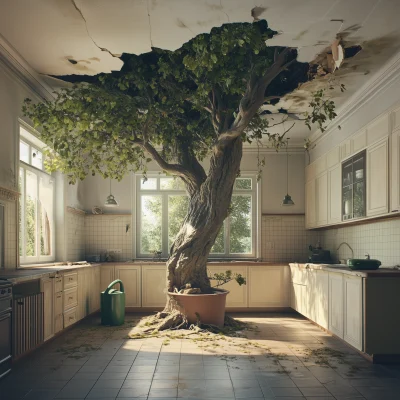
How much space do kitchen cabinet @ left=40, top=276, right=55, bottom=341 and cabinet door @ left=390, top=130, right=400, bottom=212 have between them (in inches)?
140

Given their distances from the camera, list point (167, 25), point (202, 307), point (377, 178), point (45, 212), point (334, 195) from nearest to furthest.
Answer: point (167, 25) → point (377, 178) → point (202, 307) → point (334, 195) → point (45, 212)

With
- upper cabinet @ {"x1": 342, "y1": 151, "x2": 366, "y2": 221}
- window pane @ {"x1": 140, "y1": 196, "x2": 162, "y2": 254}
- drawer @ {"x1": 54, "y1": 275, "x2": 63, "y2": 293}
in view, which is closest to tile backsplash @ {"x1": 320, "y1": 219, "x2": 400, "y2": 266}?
upper cabinet @ {"x1": 342, "y1": 151, "x2": 366, "y2": 221}

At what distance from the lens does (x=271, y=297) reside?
800 centimetres

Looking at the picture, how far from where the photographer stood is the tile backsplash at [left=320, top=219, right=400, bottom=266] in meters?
5.35

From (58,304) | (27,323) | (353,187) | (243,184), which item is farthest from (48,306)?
(243,184)

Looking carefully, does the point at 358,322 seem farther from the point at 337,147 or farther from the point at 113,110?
the point at 113,110

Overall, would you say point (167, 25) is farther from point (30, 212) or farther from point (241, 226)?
point (241, 226)

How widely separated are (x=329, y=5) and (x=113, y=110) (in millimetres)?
2607

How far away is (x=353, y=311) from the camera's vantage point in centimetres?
495

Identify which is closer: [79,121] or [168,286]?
[79,121]

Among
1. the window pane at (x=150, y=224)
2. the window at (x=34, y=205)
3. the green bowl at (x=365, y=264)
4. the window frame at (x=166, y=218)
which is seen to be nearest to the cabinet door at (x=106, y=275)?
the window frame at (x=166, y=218)

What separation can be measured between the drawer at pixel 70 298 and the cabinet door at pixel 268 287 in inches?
114

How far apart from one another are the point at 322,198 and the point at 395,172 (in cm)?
268

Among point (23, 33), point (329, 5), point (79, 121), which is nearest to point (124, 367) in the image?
point (79, 121)
